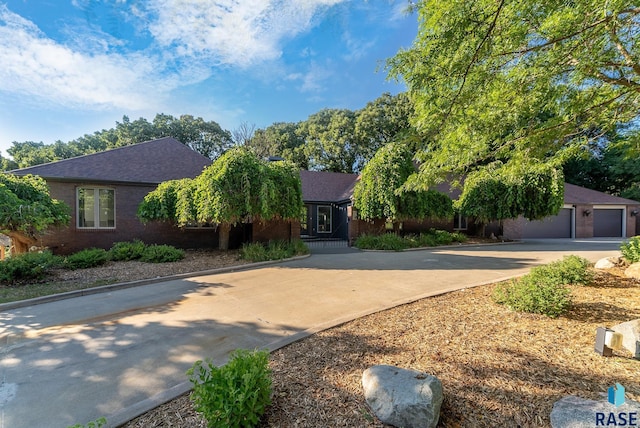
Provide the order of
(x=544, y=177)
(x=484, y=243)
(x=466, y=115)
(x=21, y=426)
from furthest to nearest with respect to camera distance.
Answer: (x=484, y=243) < (x=544, y=177) < (x=466, y=115) < (x=21, y=426)

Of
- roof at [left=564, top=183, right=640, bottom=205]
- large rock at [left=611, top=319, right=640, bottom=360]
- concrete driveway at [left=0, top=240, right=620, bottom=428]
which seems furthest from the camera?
roof at [left=564, top=183, right=640, bottom=205]

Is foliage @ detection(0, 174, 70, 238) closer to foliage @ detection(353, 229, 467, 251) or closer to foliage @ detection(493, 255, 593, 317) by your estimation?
foliage @ detection(493, 255, 593, 317)

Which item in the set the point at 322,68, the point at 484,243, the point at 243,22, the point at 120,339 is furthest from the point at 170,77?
the point at 484,243

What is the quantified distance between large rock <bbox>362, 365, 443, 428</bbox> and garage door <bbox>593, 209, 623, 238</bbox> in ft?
96.4

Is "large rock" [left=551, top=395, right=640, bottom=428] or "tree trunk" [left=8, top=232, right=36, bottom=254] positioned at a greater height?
"tree trunk" [left=8, top=232, right=36, bottom=254]

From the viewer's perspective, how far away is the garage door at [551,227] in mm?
21281

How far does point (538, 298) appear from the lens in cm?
407

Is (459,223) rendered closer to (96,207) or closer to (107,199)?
(107,199)

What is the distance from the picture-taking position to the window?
746 inches

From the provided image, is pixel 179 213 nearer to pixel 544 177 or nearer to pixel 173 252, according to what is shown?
pixel 173 252

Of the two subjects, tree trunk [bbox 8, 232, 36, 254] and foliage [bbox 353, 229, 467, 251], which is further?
foliage [bbox 353, 229, 467, 251]

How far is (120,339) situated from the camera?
3.87m

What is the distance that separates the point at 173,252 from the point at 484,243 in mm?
16566

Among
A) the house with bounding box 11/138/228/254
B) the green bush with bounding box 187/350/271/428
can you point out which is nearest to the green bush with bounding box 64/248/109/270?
the house with bounding box 11/138/228/254
